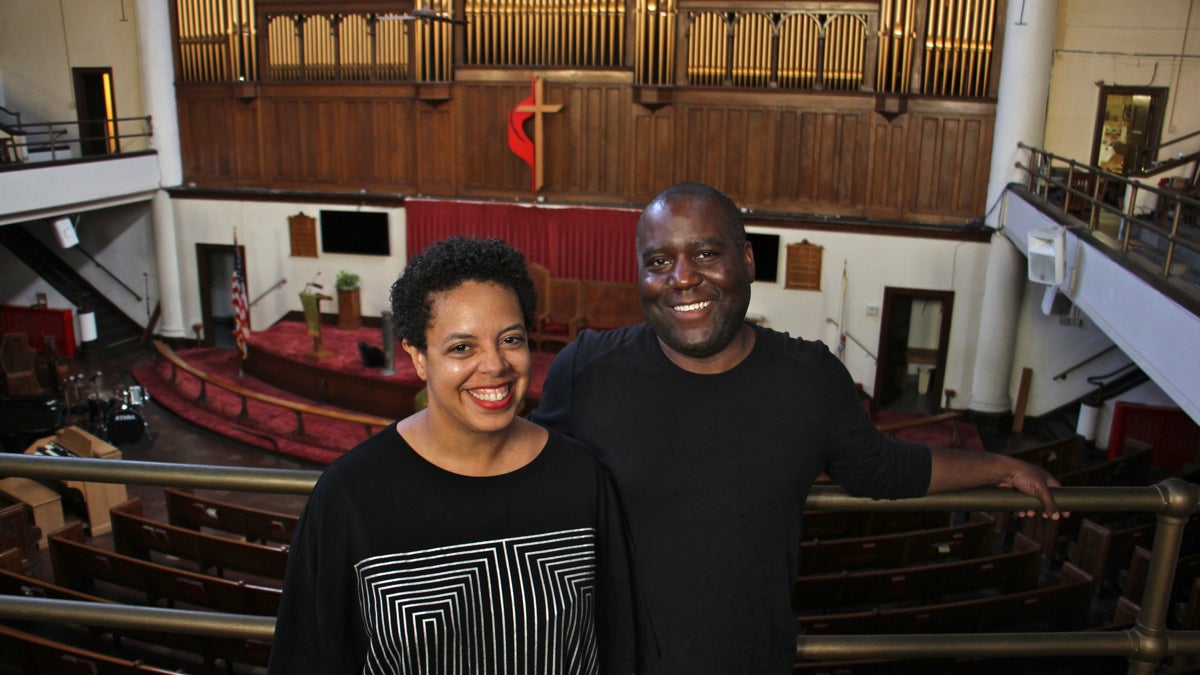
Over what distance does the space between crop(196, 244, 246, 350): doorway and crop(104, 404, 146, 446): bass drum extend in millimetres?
3856

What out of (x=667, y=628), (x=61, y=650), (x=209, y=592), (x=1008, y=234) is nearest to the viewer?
(x=667, y=628)

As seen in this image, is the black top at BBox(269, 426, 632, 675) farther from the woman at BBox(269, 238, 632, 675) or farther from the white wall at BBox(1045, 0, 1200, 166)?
the white wall at BBox(1045, 0, 1200, 166)

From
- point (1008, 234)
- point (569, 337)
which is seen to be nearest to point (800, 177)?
point (1008, 234)

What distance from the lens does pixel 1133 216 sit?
6.89 meters

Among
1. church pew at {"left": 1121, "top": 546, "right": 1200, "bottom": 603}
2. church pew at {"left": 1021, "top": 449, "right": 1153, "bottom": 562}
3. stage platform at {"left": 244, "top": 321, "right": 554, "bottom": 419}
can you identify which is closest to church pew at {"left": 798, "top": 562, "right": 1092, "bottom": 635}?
church pew at {"left": 1121, "top": 546, "right": 1200, "bottom": 603}

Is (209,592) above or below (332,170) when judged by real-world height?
below

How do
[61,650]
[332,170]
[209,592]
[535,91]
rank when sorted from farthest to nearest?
[332,170]
[535,91]
[209,592]
[61,650]

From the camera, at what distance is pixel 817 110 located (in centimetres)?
1175

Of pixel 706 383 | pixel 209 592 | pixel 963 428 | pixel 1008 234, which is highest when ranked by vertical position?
pixel 706 383

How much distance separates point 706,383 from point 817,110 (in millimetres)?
10589

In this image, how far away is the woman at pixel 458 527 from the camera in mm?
1535

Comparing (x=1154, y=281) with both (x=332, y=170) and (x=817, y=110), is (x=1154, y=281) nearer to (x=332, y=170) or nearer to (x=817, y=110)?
(x=817, y=110)

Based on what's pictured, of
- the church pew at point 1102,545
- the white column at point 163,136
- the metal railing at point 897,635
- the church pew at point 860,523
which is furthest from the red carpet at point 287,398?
the metal railing at point 897,635

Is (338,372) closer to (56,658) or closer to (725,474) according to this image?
(56,658)
